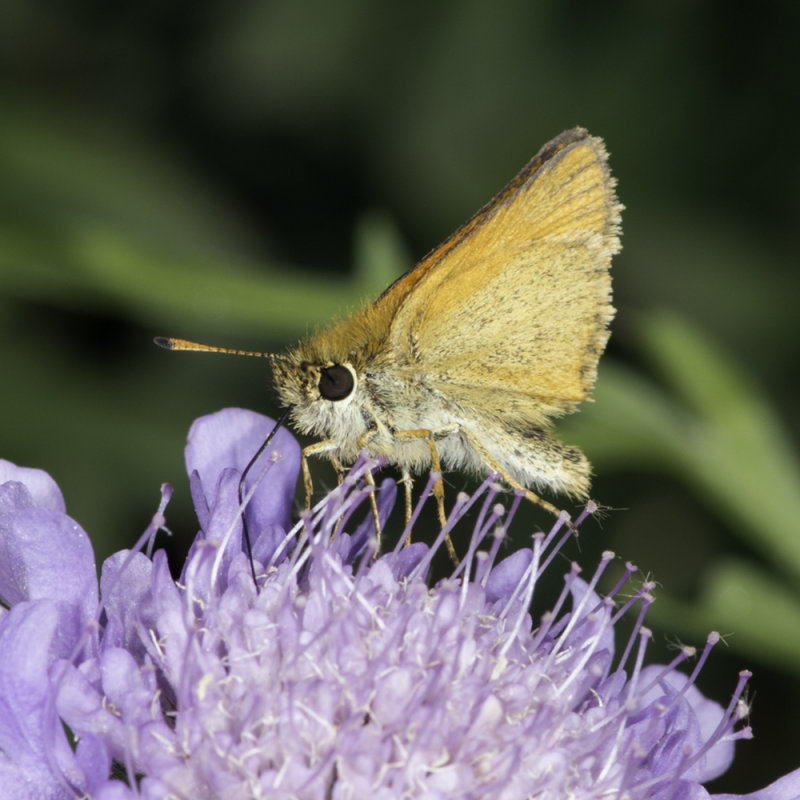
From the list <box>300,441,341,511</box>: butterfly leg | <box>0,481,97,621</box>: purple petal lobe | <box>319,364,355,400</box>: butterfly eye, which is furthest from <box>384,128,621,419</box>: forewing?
<box>0,481,97,621</box>: purple petal lobe

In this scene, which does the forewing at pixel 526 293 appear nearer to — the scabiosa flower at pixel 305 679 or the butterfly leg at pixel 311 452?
the butterfly leg at pixel 311 452

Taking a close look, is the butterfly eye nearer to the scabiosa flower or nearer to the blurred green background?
the scabiosa flower

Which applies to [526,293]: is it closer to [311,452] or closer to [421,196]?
[311,452]

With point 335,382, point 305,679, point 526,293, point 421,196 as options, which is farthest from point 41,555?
point 421,196

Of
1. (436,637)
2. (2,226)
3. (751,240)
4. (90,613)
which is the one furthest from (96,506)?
(751,240)

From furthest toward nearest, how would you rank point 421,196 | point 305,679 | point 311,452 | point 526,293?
point 421,196 < point 526,293 < point 311,452 < point 305,679
